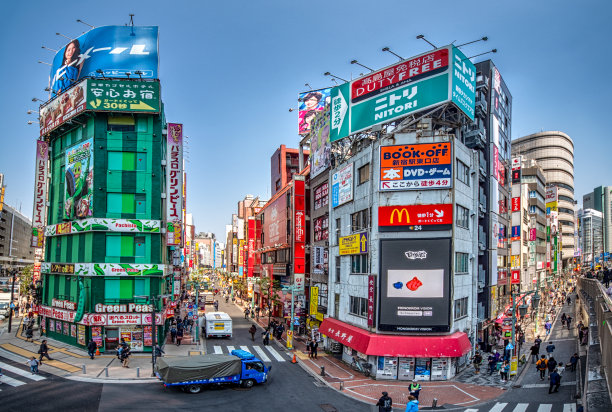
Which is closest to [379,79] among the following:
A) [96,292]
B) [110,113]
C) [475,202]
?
[475,202]

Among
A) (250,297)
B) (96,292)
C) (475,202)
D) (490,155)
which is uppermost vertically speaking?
(490,155)

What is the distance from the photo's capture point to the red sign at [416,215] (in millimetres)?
32969

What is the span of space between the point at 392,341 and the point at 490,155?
78.7 ft

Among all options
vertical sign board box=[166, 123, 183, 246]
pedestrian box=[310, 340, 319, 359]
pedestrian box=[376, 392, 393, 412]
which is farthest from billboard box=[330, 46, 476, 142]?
pedestrian box=[376, 392, 393, 412]

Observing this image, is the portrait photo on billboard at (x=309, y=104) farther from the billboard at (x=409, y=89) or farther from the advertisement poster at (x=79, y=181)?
the advertisement poster at (x=79, y=181)

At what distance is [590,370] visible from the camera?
27.3 m

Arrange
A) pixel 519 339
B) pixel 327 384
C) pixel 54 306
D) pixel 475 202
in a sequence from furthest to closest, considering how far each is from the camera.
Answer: pixel 54 306 < pixel 519 339 < pixel 475 202 < pixel 327 384

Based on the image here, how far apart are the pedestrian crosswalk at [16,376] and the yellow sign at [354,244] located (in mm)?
22557

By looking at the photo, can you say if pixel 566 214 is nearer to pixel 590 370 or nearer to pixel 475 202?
pixel 475 202

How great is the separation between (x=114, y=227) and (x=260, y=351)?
16.4 metres

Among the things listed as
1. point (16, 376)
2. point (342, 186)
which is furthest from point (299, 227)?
point (16, 376)

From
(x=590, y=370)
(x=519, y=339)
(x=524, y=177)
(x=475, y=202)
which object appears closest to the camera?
(x=590, y=370)

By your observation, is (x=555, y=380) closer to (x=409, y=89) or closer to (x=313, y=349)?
(x=313, y=349)

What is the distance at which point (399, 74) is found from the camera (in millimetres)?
37188
